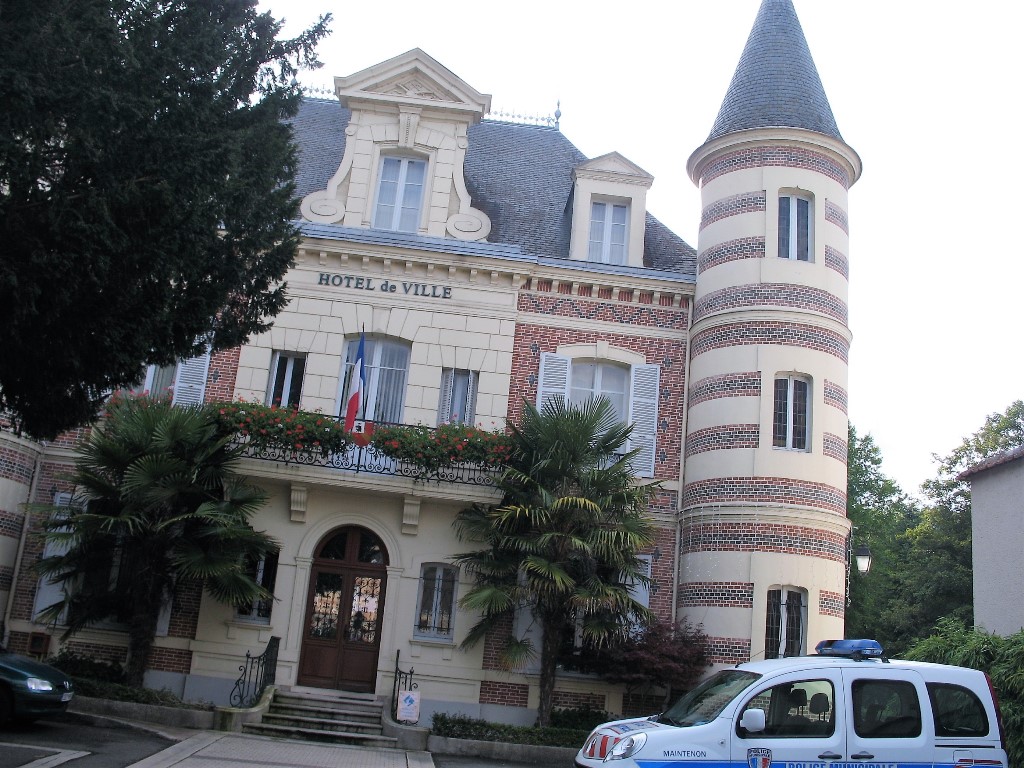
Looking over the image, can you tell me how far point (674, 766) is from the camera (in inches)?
331

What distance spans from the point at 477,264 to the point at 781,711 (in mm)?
11712

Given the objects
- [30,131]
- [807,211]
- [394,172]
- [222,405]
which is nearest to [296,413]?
[222,405]

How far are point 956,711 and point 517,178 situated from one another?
605 inches

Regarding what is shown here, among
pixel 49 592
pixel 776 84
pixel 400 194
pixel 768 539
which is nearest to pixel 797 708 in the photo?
pixel 768 539

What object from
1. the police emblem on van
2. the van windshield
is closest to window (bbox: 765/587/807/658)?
the van windshield

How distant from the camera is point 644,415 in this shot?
61.7 feet

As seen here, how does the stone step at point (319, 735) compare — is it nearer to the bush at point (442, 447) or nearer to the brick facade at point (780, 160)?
the bush at point (442, 447)

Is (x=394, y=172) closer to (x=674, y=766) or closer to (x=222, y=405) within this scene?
(x=222, y=405)

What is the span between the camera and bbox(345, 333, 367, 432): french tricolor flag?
1683 cm

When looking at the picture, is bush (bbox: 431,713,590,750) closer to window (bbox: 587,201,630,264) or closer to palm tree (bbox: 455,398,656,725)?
palm tree (bbox: 455,398,656,725)

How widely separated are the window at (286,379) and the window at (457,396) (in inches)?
104

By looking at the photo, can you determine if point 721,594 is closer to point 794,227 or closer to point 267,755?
point 794,227

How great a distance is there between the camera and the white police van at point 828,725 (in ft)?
28.0

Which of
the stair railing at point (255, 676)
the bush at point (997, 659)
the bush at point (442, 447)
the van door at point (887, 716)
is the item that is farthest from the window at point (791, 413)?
the stair railing at point (255, 676)
